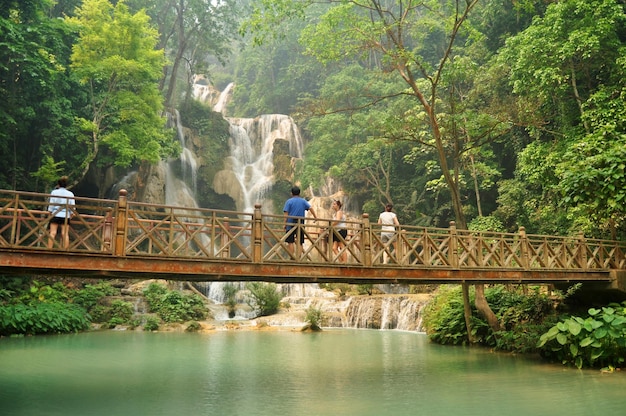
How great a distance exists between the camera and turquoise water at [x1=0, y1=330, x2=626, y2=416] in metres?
8.20

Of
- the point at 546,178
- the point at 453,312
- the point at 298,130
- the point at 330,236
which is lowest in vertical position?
the point at 453,312

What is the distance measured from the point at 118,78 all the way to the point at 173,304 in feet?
33.5

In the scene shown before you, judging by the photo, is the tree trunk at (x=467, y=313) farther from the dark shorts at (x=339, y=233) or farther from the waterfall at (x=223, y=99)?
the waterfall at (x=223, y=99)

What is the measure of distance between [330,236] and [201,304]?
14.4m

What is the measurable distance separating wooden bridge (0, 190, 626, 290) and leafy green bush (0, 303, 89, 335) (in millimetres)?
7886

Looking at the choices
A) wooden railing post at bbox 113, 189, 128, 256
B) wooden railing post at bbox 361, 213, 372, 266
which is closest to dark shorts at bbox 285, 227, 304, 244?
wooden railing post at bbox 361, 213, 372, 266

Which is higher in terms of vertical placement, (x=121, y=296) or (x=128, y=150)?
(x=128, y=150)

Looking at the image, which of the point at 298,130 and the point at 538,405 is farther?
the point at 298,130

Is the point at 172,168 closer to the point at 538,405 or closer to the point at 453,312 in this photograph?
the point at 453,312

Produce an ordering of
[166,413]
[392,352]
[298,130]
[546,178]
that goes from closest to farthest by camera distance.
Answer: [166,413] → [392,352] → [546,178] → [298,130]

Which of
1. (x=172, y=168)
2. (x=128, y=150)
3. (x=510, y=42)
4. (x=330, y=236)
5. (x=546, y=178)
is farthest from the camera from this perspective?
(x=172, y=168)

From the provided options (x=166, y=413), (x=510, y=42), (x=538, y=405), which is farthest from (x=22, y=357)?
(x=510, y=42)

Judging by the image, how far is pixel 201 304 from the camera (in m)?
23.9

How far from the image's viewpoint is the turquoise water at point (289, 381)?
8203 millimetres
